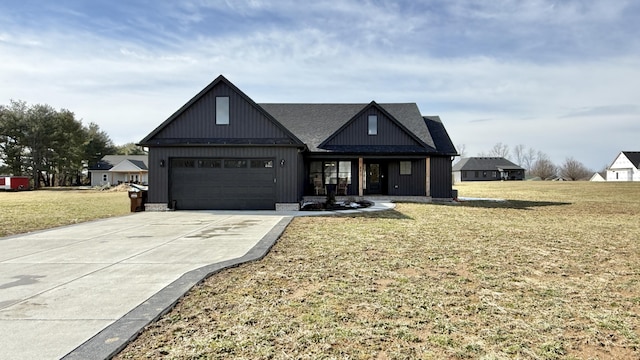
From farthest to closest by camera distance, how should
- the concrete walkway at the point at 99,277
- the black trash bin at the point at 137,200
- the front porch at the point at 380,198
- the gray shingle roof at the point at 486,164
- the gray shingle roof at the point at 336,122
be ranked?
the gray shingle roof at the point at 486,164
the gray shingle roof at the point at 336,122
the front porch at the point at 380,198
the black trash bin at the point at 137,200
the concrete walkway at the point at 99,277

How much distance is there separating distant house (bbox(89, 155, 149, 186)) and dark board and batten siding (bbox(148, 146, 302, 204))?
38.7m

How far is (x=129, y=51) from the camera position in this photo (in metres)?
14.7

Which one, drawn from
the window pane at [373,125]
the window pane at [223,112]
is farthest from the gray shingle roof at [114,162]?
the window pane at [373,125]

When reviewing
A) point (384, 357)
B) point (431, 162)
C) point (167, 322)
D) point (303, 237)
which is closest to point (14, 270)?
point (167, 322)

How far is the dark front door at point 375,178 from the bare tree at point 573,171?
72.2m

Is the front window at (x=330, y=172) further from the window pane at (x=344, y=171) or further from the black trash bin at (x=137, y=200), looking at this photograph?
the black trash bin at (x=137, y=200)

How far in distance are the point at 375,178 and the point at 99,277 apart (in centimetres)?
1751

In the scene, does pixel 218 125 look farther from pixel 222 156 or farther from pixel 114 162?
pixel 114 162

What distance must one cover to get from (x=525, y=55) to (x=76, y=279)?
850 inches

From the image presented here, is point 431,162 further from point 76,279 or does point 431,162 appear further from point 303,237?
point 76,279

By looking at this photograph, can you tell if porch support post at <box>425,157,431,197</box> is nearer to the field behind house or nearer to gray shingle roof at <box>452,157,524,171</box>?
the field behind house

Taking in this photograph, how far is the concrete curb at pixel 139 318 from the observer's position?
2.80 m

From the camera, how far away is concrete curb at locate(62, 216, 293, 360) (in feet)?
9.20

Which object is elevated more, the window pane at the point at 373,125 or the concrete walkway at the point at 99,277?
the window pane at the point at 373,125
